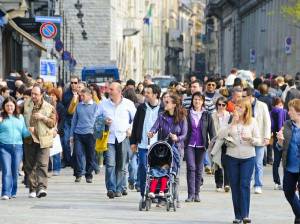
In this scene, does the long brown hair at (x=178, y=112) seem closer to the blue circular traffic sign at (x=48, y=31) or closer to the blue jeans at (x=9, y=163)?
the blue jeans at (x=9, y=163)

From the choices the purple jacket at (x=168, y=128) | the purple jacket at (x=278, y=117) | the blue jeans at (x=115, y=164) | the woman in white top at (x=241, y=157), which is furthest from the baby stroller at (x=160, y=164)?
the purple jacket at (x=278, y=117)

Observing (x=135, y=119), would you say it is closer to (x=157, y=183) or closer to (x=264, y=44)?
(x=157, y=183)

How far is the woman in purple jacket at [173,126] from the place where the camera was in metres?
17.8

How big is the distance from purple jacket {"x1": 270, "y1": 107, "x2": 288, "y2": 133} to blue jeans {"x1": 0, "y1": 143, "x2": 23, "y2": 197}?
6.68m

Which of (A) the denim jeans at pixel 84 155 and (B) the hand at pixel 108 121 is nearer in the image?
(B) the hand at pixel 108 121

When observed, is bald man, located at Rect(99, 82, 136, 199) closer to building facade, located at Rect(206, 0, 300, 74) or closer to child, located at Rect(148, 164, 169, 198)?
child, located at Rect(148, 164, 169, 198)

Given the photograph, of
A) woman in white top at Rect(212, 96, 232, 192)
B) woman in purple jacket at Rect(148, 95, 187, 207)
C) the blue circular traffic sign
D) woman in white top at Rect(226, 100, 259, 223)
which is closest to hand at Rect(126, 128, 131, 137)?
woman in purple jacket at Rect(148, 95, 187, 207)

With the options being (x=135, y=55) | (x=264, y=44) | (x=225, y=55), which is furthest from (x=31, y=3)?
(x=225, y=55)

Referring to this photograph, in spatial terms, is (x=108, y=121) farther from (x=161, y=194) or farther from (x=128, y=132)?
(x=161, y=194)

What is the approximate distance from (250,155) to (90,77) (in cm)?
4208

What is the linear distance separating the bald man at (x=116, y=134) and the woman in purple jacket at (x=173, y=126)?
1717 mm

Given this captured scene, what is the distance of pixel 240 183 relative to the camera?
52.1 ft

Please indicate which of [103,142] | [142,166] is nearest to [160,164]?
[142,166]

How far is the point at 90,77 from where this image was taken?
5778 centimetres
